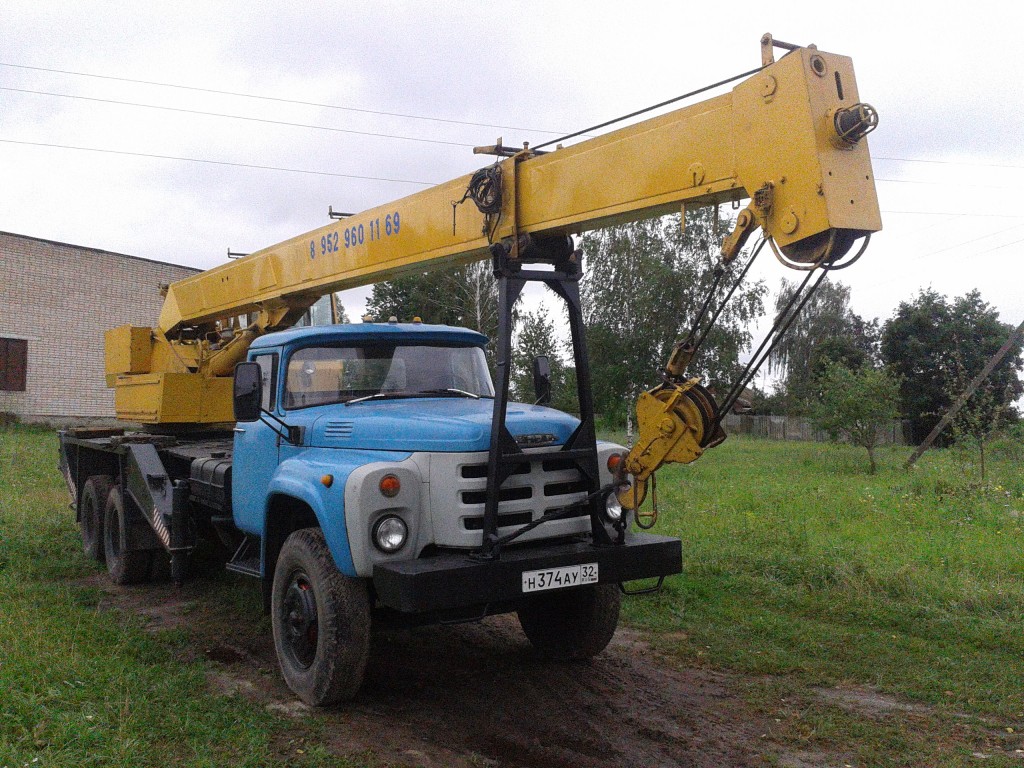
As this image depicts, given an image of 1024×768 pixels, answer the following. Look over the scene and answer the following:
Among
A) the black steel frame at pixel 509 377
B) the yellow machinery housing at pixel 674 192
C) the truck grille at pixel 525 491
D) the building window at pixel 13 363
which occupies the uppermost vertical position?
the building window at pixel 13 363

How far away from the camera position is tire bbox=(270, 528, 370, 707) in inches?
189

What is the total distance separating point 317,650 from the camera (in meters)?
4.91

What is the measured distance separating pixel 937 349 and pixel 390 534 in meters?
39.5

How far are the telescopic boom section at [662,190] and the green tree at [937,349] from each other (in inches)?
1405

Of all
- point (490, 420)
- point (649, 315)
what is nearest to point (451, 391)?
point (490, 420)

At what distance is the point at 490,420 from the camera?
5121 millimetres

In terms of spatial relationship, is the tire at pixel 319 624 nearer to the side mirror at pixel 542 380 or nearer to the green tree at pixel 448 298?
the side mirror at pixel 542 380

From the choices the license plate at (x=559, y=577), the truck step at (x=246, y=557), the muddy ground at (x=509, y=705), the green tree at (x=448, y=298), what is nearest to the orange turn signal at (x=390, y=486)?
the license plate at (x=559, y=577)

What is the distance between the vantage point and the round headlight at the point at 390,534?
4633 mm

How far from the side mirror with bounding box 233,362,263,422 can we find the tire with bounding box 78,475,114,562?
3.90 metres

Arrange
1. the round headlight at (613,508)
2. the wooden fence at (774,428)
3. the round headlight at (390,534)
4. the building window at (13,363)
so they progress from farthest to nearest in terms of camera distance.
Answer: the wooden fence at (774,428)
the building window at (13,363)
the round headlight at (613,508)
the round headlight at (390,534)

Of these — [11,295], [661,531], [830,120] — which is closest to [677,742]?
[830,120]

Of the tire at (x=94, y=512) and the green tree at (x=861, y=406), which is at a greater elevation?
the green tree at (x=861, y=406)

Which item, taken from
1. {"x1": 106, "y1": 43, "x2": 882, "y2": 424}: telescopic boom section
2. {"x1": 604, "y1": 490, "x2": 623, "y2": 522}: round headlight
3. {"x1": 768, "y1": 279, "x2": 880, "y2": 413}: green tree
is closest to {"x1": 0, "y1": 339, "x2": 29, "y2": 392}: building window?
A: {"x1": 106, "y1": 43, "x2": 882, "y2": 424}: telescopic boom section
